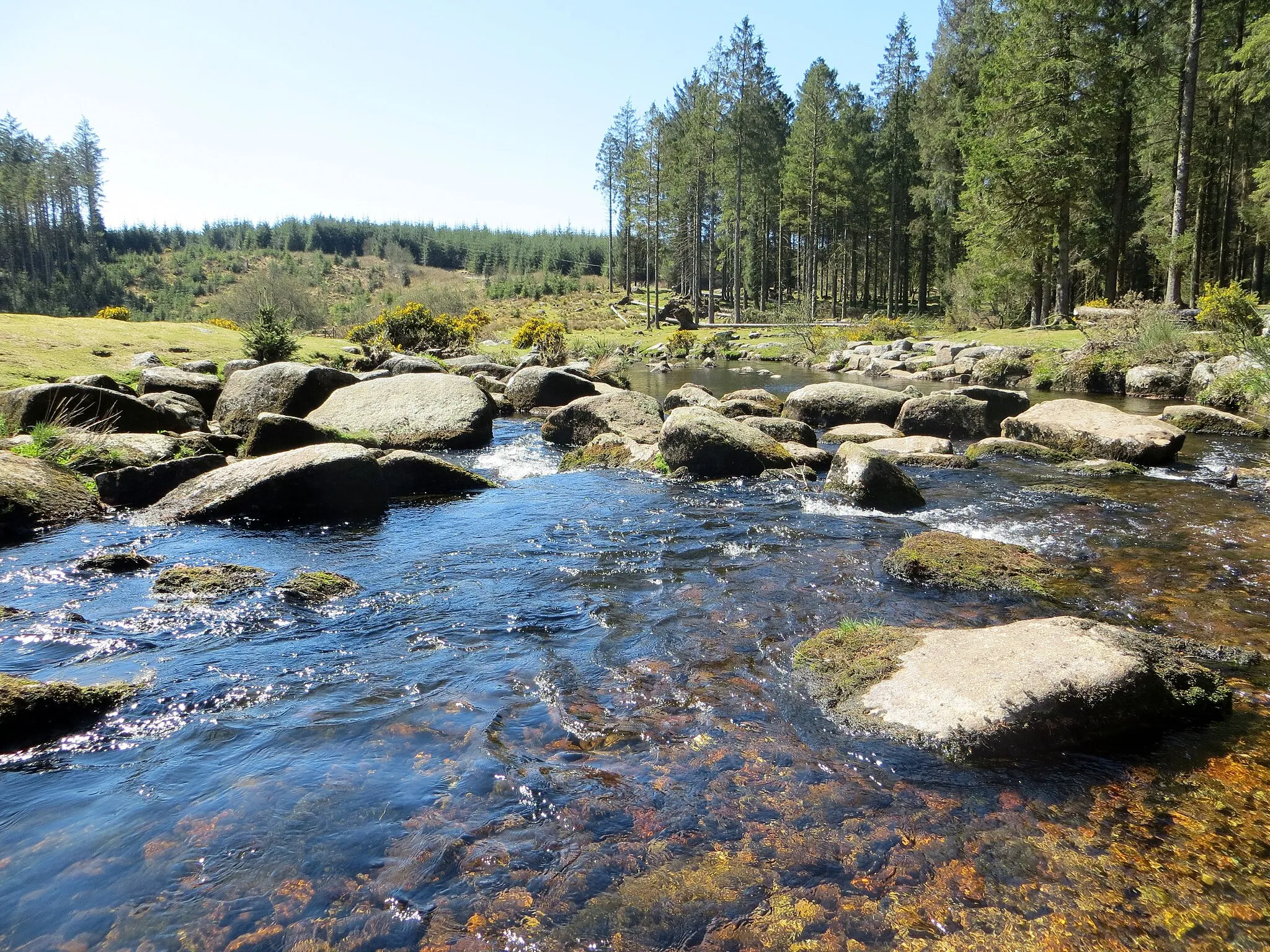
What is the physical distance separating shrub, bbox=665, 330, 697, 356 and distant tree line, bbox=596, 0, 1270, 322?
9.34 metres

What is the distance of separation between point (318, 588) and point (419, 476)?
4.19 metres

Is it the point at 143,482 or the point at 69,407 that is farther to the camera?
the point at 69,407

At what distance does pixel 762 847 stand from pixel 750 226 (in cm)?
6442

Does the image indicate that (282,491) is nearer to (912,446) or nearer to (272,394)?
(272,394)

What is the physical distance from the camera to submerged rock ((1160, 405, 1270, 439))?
13.2m

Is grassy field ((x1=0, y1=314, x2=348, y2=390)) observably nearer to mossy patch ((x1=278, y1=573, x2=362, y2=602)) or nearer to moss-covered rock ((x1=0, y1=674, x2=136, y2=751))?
mossy patch ((x1=278, y1=573, x2=362, y2=602))

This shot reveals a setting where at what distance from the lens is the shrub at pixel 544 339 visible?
2645 cm

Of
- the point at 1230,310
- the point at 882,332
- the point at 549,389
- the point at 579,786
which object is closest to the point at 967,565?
the point at 579,786

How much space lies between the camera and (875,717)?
171 inches

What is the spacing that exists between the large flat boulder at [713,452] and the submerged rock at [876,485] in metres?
1.56

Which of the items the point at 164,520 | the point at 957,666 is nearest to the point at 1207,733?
the point at 957,666

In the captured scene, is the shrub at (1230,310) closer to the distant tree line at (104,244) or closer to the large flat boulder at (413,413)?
the large flat boulder at (413,413)

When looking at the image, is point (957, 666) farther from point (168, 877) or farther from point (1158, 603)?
point (168, 877)

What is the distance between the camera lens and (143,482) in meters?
9.21
